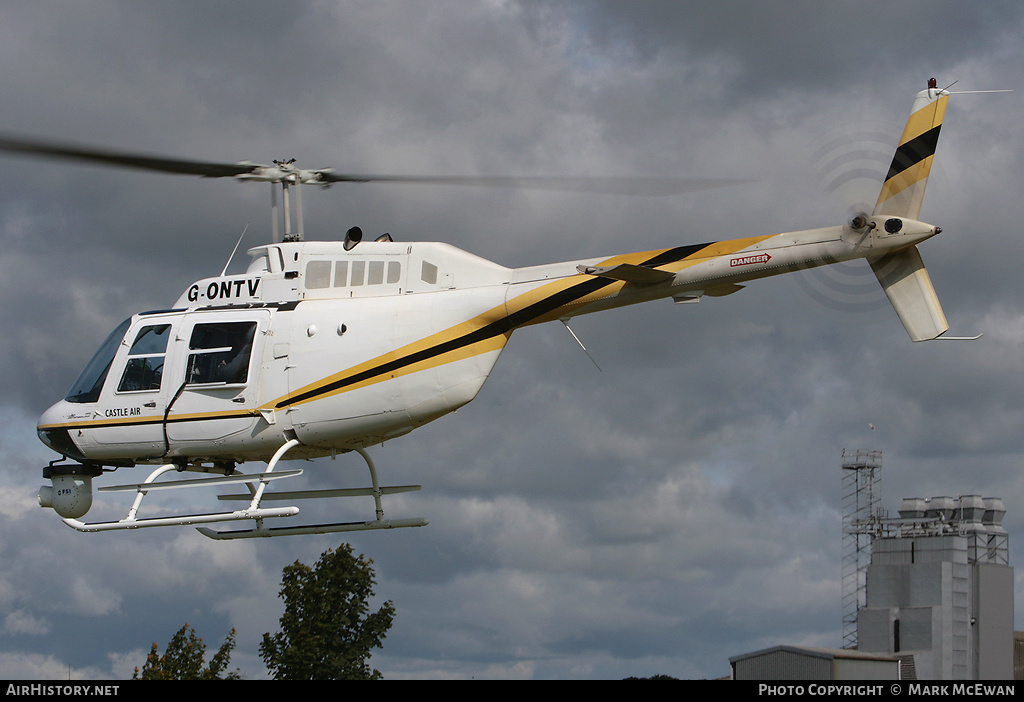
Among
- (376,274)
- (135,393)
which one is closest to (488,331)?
(376,274)

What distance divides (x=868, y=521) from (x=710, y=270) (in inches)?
3766

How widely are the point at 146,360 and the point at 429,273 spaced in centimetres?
612

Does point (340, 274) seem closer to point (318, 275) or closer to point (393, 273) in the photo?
point (318, 275)

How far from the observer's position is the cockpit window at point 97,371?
22797 mm

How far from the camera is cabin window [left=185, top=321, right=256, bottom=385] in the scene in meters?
21.8

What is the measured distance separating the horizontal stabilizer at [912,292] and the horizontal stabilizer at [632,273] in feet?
12.5

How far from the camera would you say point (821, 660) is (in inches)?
2601

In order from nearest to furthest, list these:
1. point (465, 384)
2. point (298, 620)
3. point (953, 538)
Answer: point (465, 384), point (298, 620), point (953, 538)

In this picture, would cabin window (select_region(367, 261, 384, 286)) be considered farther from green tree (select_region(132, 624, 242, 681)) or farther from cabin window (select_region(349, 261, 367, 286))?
green tree (select_region(132, 624, 242, 681))

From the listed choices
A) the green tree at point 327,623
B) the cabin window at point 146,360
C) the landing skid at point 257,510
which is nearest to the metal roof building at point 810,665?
→ the green tree at point 327,623
